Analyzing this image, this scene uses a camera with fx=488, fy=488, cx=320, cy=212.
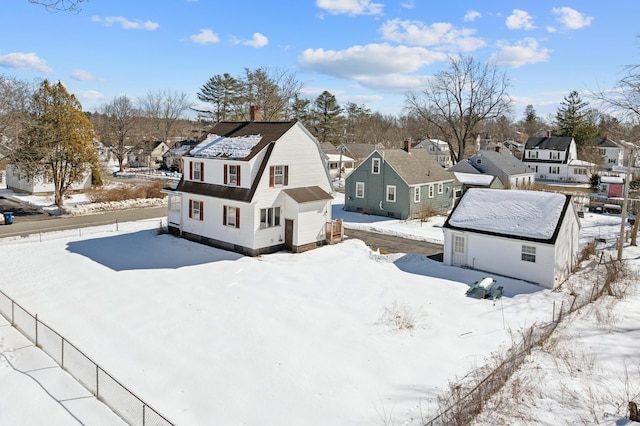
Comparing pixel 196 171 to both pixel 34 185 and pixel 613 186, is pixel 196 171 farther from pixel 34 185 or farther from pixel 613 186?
pixel 613 186

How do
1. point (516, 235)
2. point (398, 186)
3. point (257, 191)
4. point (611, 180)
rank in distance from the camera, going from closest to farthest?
1. point (516, 235)
2. point (257, 191)
3. point (398, 186)
4. point (611, 180)

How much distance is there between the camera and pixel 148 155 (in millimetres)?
82062

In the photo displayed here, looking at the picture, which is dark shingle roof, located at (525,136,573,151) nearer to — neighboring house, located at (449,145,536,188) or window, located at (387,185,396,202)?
neighboring house, located at (449,145,536,188)

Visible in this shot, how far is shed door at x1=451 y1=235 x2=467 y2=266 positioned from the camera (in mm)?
24578

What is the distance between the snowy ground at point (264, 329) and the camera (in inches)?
465

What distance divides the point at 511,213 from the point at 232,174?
14.8 meters

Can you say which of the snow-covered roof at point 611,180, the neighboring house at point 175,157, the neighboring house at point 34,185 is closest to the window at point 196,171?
the neighboring house at point 34,185

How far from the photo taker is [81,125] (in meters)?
39.3

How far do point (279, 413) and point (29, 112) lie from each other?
3473cm

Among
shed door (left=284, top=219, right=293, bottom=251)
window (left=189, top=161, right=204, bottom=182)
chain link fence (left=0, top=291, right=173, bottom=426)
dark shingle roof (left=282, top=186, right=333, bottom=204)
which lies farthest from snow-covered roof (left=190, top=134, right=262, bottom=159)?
chain link fence (left=0, top=291, right=173, bottom=426)

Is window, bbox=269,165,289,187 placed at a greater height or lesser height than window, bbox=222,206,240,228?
greater

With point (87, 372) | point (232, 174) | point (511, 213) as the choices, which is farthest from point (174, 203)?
point (511, 213)

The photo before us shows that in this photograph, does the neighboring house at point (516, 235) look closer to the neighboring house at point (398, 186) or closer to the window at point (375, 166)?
the neighboring house at point (398, 186)

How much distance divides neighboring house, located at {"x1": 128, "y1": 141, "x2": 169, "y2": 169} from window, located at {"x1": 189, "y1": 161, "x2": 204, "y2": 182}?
5535 centimetres
